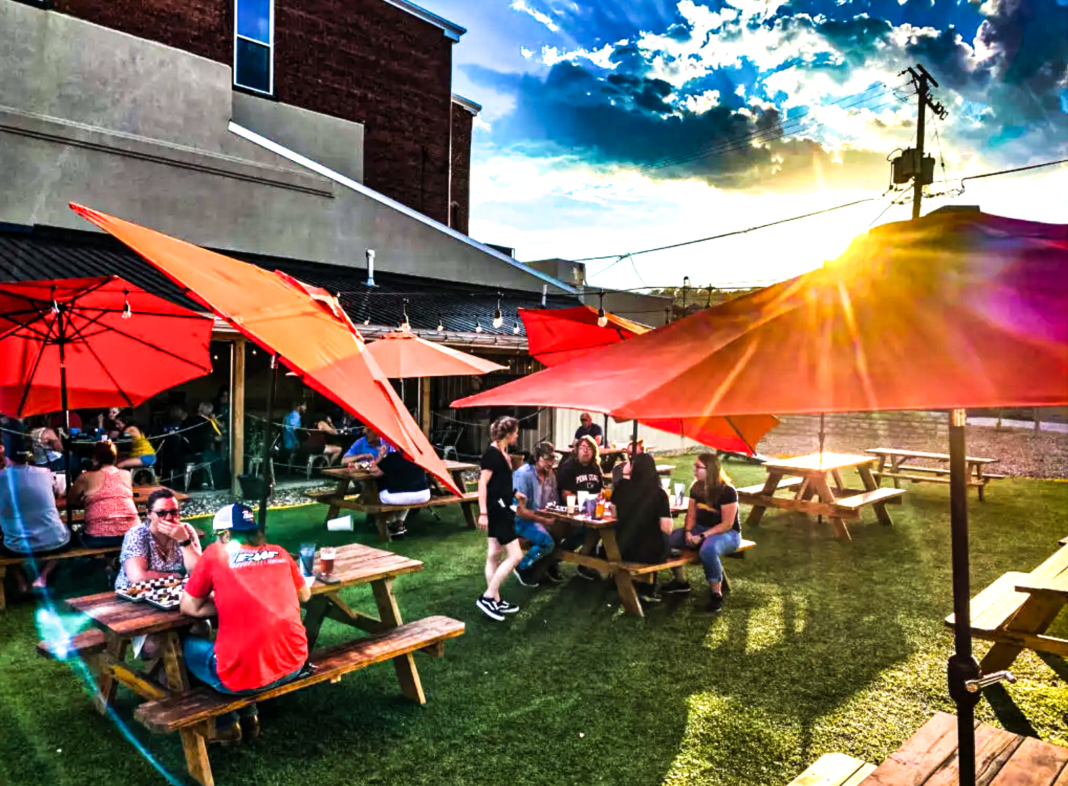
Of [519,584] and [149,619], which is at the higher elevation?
[149,619]

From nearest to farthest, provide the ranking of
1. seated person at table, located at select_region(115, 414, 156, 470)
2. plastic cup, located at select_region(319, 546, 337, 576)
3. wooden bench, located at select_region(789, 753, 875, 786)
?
wooden bench, located at select_region(789, 753, 875, 786)
plastic cup, located at select_region(319, 546, 337, 576)
seated person at table, located at select_region(115, 414, 156, 470)

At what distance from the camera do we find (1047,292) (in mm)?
1545

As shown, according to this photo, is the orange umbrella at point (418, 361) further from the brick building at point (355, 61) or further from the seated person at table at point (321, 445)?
the brick building at point (355, 61)

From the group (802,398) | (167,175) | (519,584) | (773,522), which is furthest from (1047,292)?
(167,175)

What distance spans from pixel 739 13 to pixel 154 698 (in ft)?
84.3

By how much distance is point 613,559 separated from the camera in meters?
6.61

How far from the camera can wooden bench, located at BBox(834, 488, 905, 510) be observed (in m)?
9.38

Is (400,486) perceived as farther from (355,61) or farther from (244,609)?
(355,61)

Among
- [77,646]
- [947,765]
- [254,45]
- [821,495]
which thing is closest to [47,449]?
[77,646]

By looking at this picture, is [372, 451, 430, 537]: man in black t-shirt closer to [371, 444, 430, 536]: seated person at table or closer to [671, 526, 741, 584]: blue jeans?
[371, 444, 430, 536]: seated person at table

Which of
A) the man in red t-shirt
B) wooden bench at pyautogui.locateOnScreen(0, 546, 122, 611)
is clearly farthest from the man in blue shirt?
the man in red t-shirt

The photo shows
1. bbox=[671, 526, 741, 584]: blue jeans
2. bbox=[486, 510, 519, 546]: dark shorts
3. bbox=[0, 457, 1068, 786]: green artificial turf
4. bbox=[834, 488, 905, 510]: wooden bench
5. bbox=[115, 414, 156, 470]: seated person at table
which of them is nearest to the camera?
bbox=[0, 457, 1068, 786]: green artificial turf

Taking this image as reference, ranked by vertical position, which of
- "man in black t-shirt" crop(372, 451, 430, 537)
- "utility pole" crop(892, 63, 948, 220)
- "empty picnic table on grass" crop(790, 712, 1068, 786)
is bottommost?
"empty picnic table on grass" crop(790, 712, 1068, 786)

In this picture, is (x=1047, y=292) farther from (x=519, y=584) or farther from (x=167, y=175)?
(x=167, y=175)
